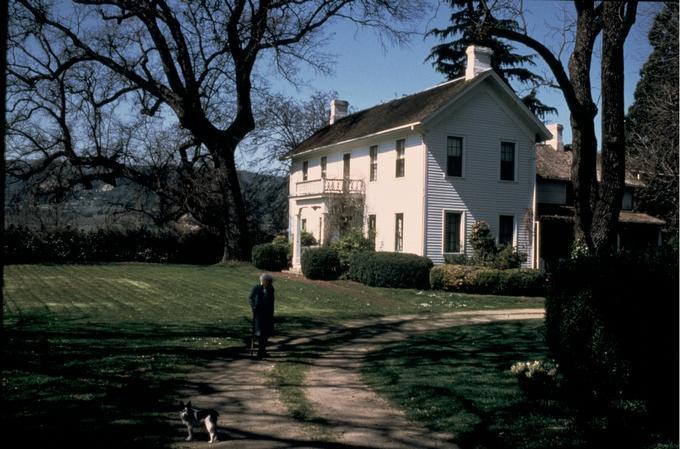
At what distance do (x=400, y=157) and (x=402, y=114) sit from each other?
2.49 metres

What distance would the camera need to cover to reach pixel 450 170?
27891mm

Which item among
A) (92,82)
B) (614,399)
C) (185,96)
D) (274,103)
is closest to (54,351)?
(614,399)

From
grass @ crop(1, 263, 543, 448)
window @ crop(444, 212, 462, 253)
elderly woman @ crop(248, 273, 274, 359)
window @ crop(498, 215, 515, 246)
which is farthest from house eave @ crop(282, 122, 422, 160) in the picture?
elderly woman @ crop(248, 273, 274, 359)

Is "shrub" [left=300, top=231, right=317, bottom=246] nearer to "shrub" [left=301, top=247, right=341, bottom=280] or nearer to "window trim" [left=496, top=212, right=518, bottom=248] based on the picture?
"shrub" [left=301, top=247, right=341, bottom=280]

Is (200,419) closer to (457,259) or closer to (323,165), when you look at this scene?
(457,259)

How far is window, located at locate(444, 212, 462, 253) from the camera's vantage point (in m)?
27.8

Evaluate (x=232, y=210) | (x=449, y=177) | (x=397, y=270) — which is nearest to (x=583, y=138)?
(x=397, y=270)

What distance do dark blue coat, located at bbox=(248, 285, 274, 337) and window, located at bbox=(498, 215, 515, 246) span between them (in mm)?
19568

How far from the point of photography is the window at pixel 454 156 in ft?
91.4

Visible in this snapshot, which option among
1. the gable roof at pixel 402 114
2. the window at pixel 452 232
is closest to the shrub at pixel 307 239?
the gable roof at pixel 402 114

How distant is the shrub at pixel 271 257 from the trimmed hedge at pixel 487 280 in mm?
10679

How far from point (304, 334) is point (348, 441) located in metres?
7.52

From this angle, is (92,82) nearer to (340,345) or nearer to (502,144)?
(502,144)

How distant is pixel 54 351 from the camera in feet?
35.7
